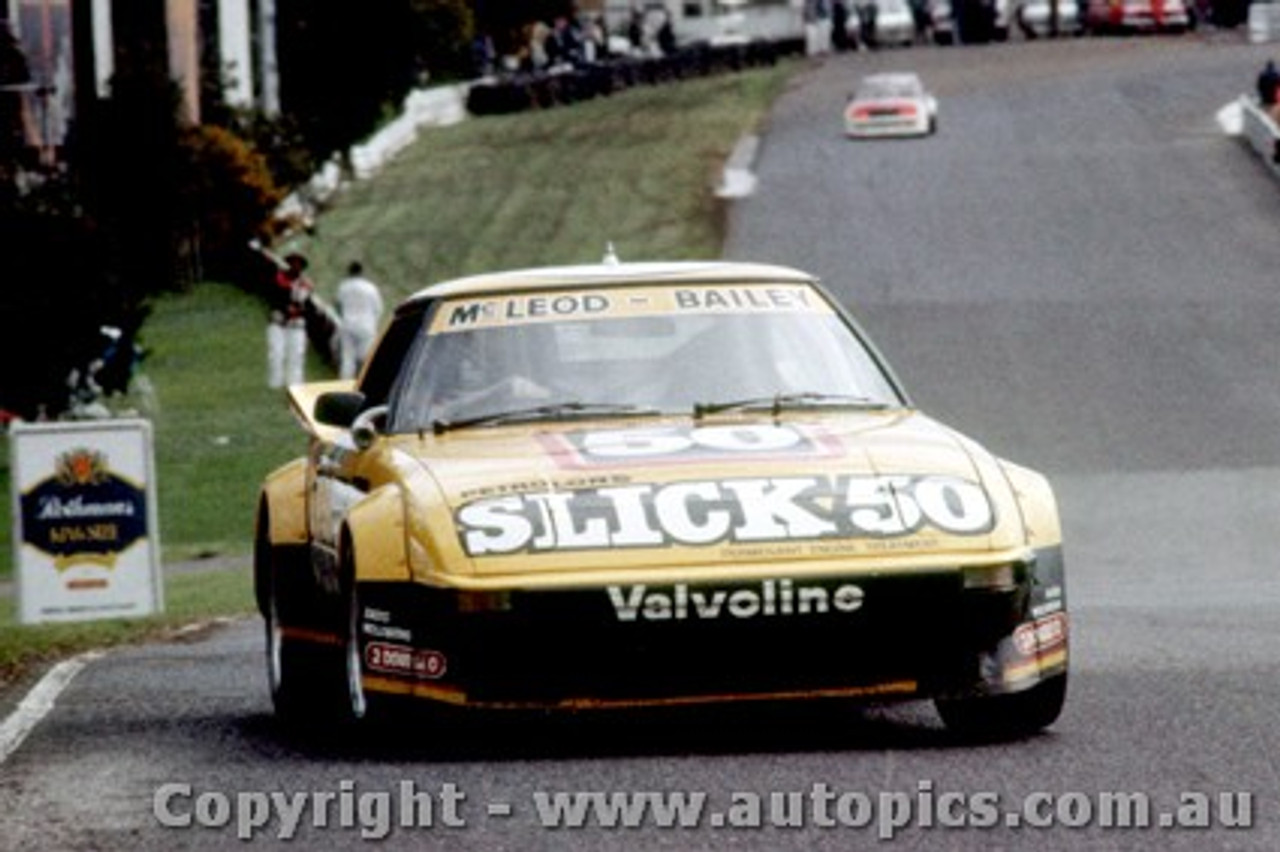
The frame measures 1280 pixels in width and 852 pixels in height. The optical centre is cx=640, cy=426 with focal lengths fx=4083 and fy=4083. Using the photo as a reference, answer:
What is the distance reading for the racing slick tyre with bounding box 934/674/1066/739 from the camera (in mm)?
11180

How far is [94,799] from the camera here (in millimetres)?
10211

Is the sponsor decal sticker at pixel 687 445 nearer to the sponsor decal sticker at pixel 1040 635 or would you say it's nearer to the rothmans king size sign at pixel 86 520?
the sponsor decal sticker at pixel 1040 635

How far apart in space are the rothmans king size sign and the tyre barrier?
196ft

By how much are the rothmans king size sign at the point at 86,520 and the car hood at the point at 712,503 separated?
11.5 m

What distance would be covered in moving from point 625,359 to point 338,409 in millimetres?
877

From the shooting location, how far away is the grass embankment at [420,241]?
31469mm

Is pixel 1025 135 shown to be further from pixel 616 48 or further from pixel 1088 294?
pixel 616 48

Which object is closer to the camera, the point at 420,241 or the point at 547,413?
the point at 547,413

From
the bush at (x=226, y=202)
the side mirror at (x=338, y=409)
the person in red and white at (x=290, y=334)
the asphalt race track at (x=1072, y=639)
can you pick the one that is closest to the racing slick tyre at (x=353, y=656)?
the asphalt race track at (x=1072, y=639)

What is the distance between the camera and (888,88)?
75250 mm

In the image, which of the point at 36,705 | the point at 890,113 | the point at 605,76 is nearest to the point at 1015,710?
the point at 36,705

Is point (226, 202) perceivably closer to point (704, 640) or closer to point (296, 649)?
point (296, 649)

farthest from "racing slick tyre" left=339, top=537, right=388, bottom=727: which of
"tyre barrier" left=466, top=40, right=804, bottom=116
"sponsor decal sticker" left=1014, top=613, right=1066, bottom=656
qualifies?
"tyre barrier" left=466, top=40, right=804, bottom=116

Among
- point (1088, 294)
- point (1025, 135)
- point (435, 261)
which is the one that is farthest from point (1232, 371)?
point (1025, 135)
